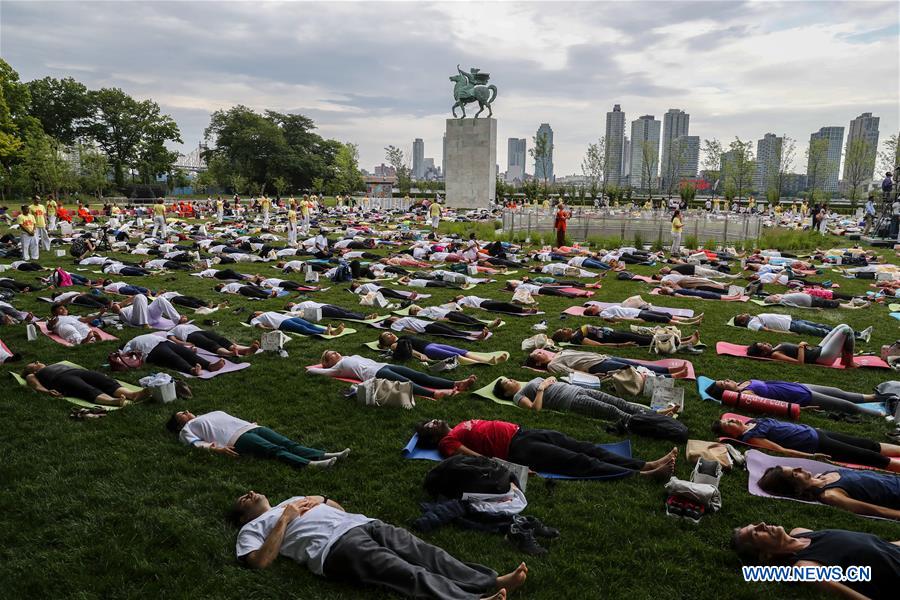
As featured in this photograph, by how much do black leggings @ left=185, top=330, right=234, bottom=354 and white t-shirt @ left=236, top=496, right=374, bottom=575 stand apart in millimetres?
4579

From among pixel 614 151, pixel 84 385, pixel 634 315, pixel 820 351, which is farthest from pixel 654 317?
pixel 614 151

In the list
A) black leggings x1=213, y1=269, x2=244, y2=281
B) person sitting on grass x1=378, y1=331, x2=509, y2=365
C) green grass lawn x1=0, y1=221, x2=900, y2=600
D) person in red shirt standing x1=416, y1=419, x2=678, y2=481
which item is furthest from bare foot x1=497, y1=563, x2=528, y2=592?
black leggings x1=213, y1=269, x2=244, y2=281

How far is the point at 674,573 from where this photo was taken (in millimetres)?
3648

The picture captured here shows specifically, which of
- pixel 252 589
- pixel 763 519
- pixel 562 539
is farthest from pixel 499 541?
pixel 763 519

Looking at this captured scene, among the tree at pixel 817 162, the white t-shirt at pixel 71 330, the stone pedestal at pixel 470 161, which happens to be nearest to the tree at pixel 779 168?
the tree at pixel 817 162

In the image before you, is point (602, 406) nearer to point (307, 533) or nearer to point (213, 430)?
point (307, 533)

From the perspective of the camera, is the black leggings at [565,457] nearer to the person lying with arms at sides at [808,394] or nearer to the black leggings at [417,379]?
the black leggings at [417,379]

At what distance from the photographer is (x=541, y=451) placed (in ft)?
16.1

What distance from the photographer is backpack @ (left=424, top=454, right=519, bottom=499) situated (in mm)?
4438

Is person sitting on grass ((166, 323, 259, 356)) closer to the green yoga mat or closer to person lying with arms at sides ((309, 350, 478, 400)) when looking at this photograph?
the green yoga mat

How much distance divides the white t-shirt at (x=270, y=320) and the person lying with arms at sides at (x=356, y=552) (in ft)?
18.5

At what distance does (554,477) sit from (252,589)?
2465 mm

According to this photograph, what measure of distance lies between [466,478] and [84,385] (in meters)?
4.71

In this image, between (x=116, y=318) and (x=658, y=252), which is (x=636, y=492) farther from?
(x=658, y=252)
